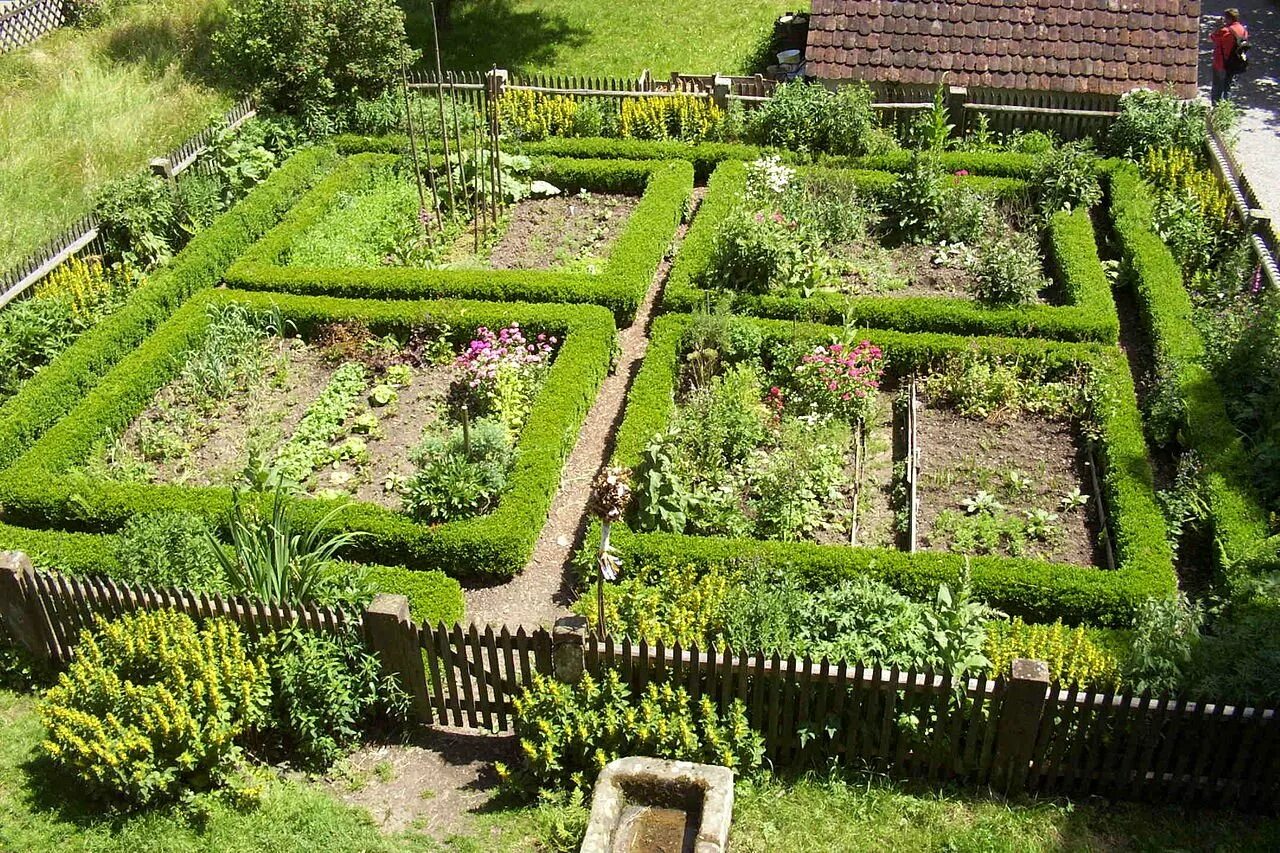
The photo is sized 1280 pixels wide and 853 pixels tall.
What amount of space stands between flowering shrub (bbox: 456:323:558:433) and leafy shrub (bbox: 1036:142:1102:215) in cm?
787

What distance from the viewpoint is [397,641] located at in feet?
28.5

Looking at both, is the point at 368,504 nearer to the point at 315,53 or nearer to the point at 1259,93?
the point at 315,53

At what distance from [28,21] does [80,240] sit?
1106 cm

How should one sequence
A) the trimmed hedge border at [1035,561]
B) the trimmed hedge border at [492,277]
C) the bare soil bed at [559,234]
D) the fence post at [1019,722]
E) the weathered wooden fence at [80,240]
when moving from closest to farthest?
1. the fence post at [1019,722]
2. the trimmed hedge border at [1035,561]
3. the weathered wooden fence at [80,240]
4. the trimmed hedge border at [492,277]
5. the bare soil bed at [559,234]

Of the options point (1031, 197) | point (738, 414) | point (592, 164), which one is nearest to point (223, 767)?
point (738, 414)

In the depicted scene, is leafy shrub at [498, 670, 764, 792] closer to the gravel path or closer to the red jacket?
the gravel path

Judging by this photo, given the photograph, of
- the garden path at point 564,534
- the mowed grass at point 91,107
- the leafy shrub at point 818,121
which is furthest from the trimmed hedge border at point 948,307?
the mowed grass at point 91,107

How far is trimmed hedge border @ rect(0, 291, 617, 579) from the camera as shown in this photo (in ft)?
34.9

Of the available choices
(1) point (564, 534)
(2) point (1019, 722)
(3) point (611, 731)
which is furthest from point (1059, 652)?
(1) point (564, 534)

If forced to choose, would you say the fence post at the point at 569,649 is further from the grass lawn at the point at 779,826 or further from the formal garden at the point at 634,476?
the grass lawn at the point at 779,826

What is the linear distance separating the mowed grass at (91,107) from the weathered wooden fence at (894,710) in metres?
9.82

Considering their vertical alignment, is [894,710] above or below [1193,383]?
below

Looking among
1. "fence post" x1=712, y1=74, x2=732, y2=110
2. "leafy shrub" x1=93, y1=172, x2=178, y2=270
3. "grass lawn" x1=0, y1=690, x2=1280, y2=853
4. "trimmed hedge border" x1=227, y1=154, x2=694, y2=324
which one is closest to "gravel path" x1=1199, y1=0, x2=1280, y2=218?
"fence post" x1=712, y1=74, x2=732, y2=110

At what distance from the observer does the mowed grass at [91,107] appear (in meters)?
16.8
